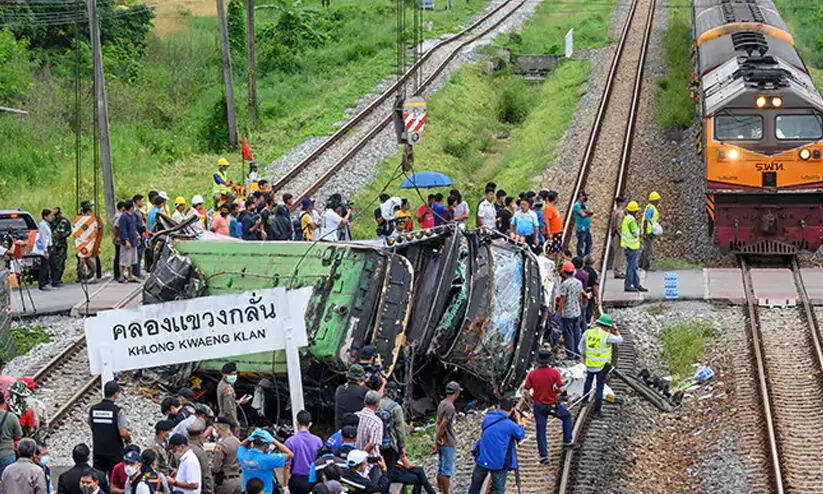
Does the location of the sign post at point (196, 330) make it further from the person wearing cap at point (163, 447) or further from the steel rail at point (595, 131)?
the steel rail at point (595, 131)

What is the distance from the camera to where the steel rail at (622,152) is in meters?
15.6

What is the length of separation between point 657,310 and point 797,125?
472 centimetres

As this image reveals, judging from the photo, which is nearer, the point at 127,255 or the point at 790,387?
the point at 790,387

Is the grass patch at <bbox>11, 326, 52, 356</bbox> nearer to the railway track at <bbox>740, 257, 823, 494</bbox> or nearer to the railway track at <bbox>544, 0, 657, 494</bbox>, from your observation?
the railway track at <bbox>544, 0, 657, 494</bbox>

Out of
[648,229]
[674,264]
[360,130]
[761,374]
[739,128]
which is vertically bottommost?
[360,130]

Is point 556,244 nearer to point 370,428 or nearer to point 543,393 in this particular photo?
point 543,393

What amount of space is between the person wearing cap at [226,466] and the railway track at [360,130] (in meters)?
15.6

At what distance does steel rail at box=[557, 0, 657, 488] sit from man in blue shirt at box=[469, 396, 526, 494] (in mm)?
1287

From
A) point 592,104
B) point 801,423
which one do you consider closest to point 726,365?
point 801,423

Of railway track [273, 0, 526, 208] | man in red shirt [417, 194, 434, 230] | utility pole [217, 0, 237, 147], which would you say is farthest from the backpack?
utility pole [217, 0, 237, 147]

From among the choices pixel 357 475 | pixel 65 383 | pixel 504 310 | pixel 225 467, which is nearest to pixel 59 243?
pixel 65 383

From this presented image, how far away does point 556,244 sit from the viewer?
2247 cm

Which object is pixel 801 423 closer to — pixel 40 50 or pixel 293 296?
pixel 293 296

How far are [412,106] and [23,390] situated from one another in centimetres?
1367
